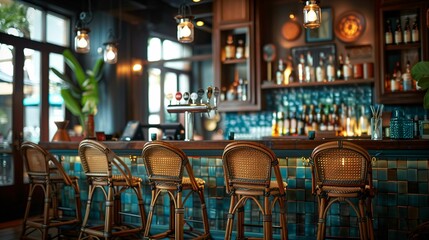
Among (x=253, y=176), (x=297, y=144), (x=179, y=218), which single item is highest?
(x=297, y=144)

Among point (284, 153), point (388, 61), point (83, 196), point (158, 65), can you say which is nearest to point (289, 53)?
point (388, 61)

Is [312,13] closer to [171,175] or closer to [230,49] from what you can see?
[171,175]

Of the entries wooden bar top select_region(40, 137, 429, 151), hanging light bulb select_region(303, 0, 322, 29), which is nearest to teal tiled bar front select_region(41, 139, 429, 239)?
wooden bar top select_region(40, 137, 429, 151)

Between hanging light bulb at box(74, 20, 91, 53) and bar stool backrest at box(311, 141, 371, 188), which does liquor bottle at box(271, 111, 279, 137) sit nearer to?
hanging light bulb at box(74, 20, 91, 53)

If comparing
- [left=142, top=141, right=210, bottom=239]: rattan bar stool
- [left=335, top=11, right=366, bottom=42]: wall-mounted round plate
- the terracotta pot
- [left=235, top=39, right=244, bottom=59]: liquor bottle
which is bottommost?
[left=142, top=141, right=210, bottom=239]: rattan bar stool

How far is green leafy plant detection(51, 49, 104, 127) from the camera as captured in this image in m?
6.91

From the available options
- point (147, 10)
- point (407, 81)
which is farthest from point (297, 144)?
point (147, 10)

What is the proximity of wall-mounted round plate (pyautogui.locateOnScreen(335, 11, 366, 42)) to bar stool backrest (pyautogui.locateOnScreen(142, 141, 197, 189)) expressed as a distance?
3390mm

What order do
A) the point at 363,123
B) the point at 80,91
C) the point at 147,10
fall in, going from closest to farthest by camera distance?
the point at 363,123 < the point at 80,91 < the point at 147,10

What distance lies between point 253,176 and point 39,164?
7.11 feet

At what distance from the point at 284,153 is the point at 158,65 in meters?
4.19

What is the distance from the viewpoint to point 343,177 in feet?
10.4

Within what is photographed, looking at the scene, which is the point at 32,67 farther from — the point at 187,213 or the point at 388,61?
the point at 388,61

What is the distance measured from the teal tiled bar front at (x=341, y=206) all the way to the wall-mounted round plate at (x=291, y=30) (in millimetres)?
2791
